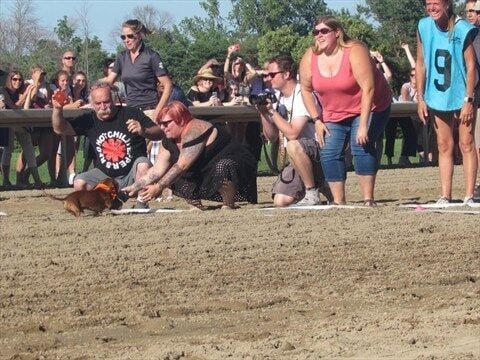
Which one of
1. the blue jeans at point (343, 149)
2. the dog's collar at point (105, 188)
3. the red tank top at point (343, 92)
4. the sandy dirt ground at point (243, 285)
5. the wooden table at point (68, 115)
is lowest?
the sandy dirt ground at point (243, 285)

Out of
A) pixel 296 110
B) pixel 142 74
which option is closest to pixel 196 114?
pixel 142 74

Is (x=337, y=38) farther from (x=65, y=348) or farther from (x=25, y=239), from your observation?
(x=65, y=348)

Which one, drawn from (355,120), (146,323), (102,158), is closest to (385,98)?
(355,120)

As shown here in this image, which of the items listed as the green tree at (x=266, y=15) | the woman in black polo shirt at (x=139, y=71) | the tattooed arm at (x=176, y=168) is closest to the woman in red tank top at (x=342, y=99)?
the tattooed arm at (x=176, y=168)

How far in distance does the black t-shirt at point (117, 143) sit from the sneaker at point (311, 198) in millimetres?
1567

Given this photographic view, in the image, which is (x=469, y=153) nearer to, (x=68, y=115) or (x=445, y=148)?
(x=445, y=148)

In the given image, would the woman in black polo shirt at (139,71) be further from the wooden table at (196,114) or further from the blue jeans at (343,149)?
the blue jeans at (343,149)

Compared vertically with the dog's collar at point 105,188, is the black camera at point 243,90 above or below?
above

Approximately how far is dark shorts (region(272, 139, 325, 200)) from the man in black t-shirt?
1228mm

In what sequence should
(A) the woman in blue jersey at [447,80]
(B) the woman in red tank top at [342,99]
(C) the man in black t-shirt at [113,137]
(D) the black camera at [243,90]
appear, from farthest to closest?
1. (D) the black camera at [243,90]
2. (C) the man in black t-shirt at [113,137]
3. (A) the woman in blue jersey at [447,80]
4. (B) the woman in red tank top at [342,99]

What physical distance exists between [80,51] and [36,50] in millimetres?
6523

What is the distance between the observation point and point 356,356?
19.2 feet

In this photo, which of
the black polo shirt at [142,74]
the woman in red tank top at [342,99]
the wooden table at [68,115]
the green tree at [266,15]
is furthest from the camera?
the green tree at [266,15]

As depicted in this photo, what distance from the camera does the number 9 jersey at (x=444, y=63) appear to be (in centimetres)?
1123
